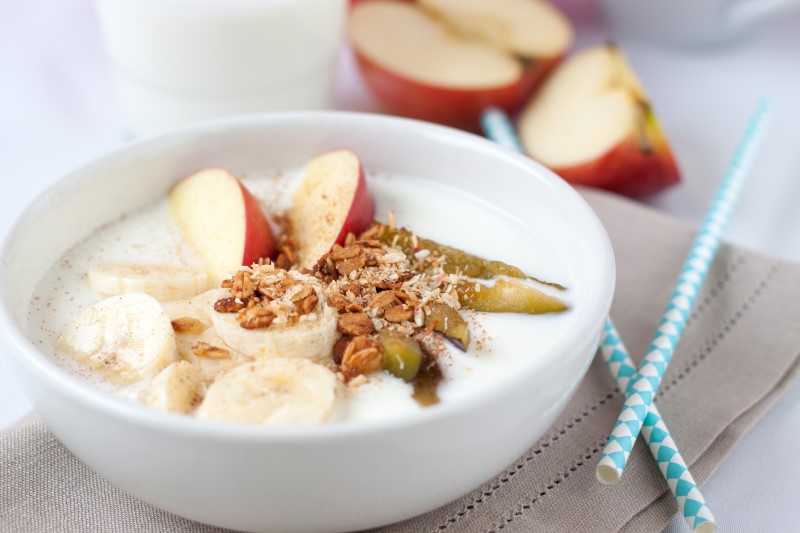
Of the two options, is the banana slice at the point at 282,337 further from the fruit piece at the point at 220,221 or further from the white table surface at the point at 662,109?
the white table surface at the point at 662,109

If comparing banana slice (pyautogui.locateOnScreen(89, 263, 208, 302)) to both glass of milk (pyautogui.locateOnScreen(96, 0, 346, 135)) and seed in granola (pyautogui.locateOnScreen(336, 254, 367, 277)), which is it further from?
glass of milk (pyautogui.locateOnScreen(96, 0, 346, 135))

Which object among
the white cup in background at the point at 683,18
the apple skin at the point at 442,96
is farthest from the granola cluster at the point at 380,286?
the white cup in background at the point at 683,18

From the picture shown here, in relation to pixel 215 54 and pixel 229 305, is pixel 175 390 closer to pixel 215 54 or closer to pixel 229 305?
pixel 229 305

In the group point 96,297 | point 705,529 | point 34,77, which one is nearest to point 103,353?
point 96,297

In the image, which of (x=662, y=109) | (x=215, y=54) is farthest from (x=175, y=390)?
(x=662, y=109)

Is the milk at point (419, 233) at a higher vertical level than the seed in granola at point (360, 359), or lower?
lower

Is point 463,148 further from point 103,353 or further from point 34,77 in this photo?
point 34,77

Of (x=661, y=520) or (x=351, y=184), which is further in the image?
(x=351, y=184)
